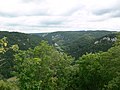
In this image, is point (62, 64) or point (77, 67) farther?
point (77, 67)

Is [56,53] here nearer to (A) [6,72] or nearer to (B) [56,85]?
(B) [56,85]

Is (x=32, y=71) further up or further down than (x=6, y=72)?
further up

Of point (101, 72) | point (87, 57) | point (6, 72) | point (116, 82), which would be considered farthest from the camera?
point (6, 72)

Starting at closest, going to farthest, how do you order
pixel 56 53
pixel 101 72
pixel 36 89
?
pixel 36 89 < pixel 56 53 < pixel 101 72

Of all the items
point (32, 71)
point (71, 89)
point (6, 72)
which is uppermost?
point (32, 71)

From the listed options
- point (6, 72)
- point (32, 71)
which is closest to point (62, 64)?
point (32, 71)

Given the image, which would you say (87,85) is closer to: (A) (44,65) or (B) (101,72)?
(B) (101,72)

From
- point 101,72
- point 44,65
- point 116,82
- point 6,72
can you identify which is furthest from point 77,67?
point 6,72
